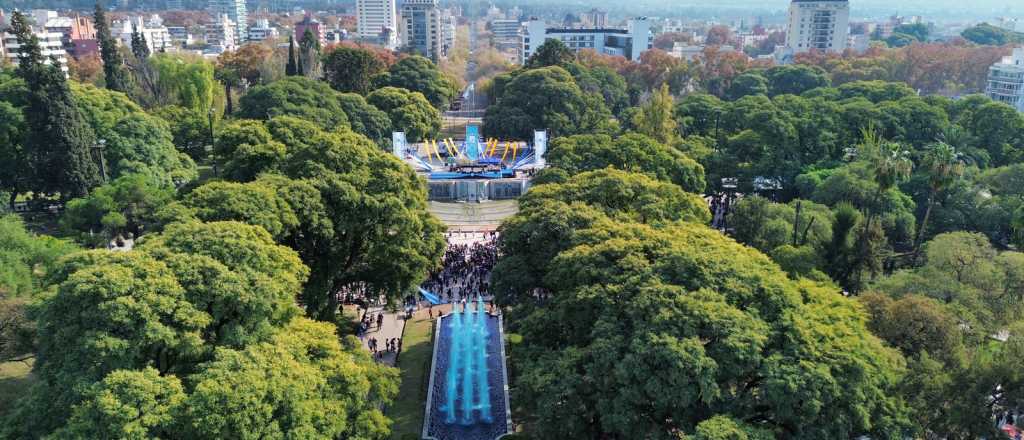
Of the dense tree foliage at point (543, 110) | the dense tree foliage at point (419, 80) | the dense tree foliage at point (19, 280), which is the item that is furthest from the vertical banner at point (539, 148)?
the dense tree foliage at point (19, 280)

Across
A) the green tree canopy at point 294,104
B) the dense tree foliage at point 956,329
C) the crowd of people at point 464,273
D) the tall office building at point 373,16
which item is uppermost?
the tall office building at point 373,16

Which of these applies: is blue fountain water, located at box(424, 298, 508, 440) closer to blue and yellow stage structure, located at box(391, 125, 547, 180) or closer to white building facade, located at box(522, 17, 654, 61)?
blue and yellow stage structure, located at box(391, 125, 547, 180)

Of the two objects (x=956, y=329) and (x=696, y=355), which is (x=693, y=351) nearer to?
(x=696, y=355)


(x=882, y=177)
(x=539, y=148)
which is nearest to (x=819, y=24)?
(x=539, y=148)

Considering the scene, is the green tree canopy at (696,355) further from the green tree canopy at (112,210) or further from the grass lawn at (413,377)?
the green tree canopy at (112,210)

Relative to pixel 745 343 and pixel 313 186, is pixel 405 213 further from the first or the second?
pixel 745 343

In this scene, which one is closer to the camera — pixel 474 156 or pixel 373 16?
pixel 474 156
